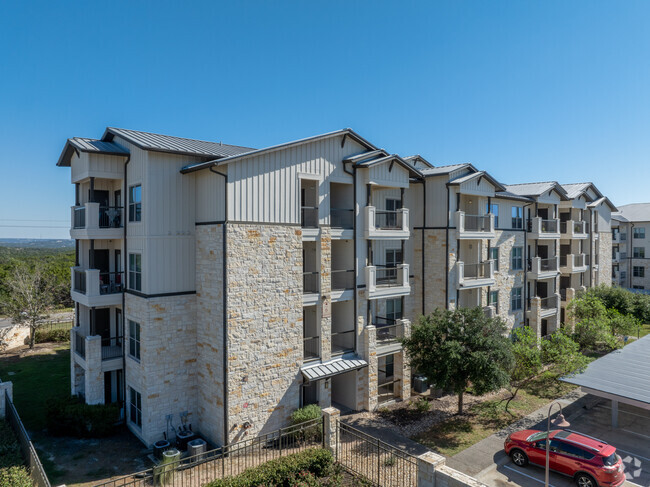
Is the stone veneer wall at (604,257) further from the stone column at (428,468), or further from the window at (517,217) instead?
the stone column at (428,468)

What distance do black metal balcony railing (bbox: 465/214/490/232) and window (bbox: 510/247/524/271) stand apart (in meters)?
5.08

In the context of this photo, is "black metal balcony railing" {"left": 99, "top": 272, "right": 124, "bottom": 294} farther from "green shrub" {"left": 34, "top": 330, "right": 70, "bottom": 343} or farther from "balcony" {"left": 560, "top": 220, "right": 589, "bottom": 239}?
"balcony" {"left": 560, "top": 220, "right": 589, "bottom": 239}

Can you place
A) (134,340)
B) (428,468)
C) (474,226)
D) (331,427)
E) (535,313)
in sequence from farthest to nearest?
1. (535,313)
2. (474,226)
3. (134,340)
4. (331,427)
5. (428,468)

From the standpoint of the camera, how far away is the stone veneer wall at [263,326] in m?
15.8

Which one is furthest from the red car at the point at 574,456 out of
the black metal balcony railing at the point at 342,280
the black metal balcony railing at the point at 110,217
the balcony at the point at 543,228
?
the black metal balcony railing at the point at 110,217

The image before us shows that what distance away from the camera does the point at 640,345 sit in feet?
79.5

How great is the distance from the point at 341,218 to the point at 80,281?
41.1 ft

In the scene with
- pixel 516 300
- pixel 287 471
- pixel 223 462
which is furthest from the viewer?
pixel 516 300

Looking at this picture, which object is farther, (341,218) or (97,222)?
(341,218)

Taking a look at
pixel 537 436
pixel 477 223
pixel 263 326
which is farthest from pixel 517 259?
pixel 263 326

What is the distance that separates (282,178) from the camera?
1730cm

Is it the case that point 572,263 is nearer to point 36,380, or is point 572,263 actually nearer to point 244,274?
point 244,274

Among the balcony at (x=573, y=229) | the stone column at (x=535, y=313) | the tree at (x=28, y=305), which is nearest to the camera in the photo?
the tree at (x=28, y=305)

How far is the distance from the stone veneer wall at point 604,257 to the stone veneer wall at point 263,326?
32628 millimetres
